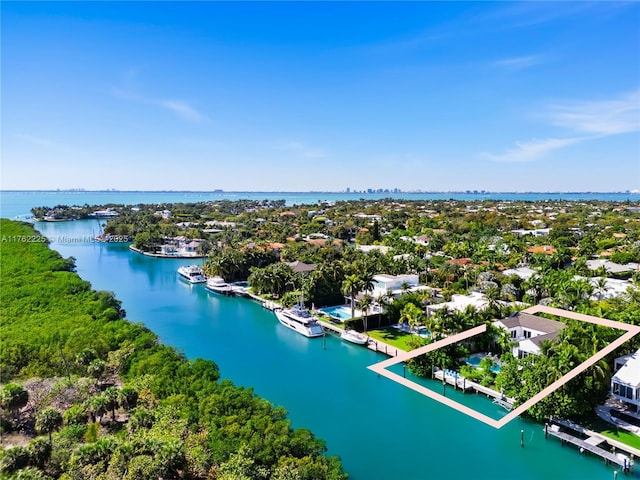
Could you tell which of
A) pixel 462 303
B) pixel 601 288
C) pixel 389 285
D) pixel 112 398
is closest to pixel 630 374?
pixel 462 303

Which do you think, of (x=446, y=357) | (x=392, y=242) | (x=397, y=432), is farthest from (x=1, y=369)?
(x=392, y=242)

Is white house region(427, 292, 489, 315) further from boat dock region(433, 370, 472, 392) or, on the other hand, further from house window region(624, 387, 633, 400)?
house window region(624, 387, 633, 400)

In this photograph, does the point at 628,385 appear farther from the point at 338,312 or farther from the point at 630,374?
the point at 338,312

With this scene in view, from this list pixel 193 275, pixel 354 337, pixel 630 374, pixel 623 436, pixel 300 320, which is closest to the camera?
pixel 623 436

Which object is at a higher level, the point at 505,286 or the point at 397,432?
the point at 505,286

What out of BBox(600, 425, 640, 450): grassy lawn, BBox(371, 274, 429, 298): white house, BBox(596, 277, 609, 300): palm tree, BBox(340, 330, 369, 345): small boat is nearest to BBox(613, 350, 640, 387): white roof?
BBox(600, 425, 640, 450): grassy lawn

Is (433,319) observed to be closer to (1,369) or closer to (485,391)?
(485,391)
